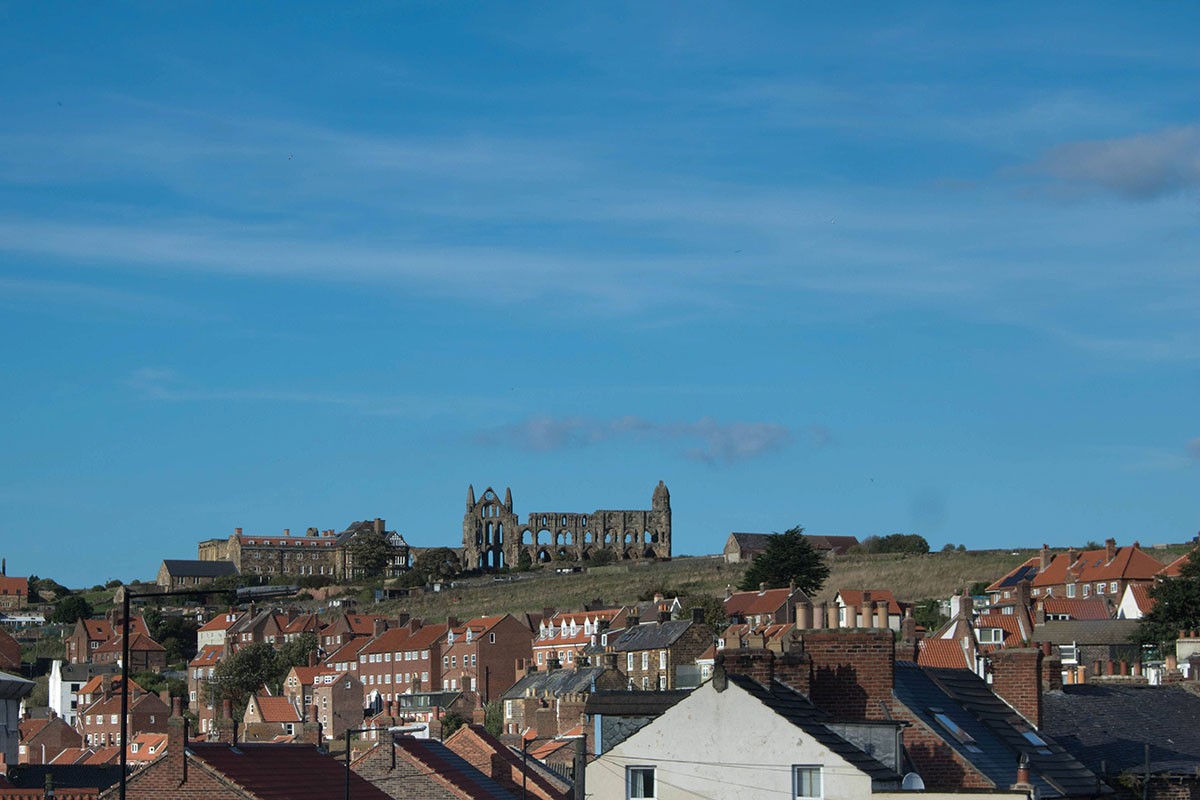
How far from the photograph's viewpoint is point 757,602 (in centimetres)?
11612

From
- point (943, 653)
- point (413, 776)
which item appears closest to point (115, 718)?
point (943, 653)

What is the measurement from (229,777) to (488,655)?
91.8 meters

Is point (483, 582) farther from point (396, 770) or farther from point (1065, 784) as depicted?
point (1065, 784)

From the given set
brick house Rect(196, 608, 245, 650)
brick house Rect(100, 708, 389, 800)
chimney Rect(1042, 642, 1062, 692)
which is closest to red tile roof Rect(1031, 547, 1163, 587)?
chimney Rect(1042, 642, 1062, 692)

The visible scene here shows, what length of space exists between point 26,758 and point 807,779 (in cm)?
6840

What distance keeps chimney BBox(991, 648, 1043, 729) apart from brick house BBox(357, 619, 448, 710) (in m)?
98.5

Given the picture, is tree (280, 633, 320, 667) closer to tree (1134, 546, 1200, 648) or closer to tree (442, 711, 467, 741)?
tree (442, 711, 467, 741)

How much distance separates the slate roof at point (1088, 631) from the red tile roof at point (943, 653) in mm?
18211

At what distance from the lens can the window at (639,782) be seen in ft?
81.3

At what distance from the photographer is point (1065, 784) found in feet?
88.0

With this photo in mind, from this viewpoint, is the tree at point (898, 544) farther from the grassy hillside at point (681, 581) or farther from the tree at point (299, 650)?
the tree at point (299, 650)

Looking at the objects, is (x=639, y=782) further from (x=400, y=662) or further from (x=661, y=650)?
(x=400, y=662)

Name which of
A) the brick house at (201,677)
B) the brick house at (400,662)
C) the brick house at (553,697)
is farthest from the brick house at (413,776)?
the brick house at (201,677)

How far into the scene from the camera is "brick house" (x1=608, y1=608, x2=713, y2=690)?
3836 inches
